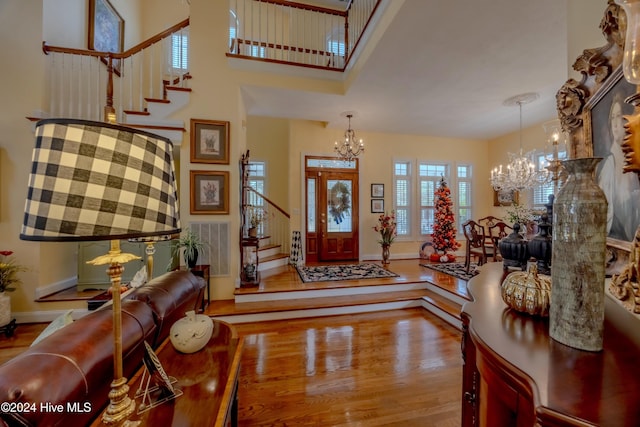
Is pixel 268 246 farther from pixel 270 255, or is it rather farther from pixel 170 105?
pixel 170 105

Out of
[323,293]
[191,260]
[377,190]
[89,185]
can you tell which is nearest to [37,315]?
[191,260]

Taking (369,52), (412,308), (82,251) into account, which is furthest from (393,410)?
(82,251)

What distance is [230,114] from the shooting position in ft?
12.5

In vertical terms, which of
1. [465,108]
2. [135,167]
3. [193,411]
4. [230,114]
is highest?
[465,108]

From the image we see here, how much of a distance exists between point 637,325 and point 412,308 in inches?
128

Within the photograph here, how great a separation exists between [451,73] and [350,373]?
3877 millimetres

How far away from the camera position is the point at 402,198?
254 inches

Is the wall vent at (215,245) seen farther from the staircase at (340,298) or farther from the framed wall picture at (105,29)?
the framed wall picture at (105,29)

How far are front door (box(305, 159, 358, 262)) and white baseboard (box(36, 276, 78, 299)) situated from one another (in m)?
3.97

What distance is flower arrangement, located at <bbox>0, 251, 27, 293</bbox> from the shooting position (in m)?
2.92

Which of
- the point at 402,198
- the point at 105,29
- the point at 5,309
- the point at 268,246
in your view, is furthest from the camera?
the point at 402,198

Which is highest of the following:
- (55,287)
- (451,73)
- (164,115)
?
(451,73)

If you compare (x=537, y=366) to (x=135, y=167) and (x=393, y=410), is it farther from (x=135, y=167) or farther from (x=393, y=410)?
(x=393, y=410)

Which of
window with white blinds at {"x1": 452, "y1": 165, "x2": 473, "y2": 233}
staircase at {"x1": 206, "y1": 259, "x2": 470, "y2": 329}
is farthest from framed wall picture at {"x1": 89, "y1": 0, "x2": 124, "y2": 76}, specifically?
window with white blinds at {"x1": 452, "y1": 165, "x2": 473, "y2": 233}
